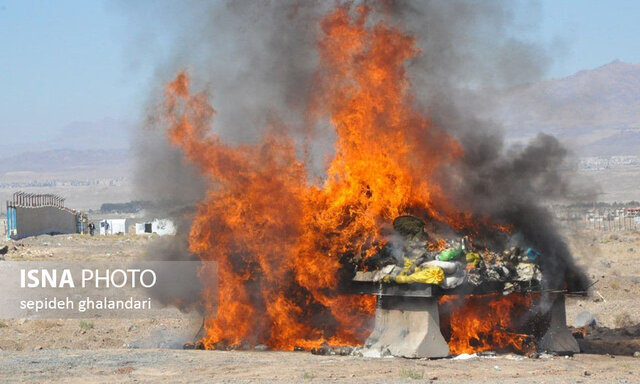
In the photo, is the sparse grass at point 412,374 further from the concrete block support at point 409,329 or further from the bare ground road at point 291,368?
the concrete block support at point 409,329

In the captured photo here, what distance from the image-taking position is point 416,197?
19656 mm

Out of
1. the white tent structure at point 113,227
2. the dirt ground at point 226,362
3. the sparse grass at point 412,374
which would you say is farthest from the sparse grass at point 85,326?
the white tent structure at point 113,227

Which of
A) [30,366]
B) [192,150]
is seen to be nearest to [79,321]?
[192,150]

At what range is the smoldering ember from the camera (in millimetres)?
18641

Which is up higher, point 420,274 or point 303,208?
point 303,208

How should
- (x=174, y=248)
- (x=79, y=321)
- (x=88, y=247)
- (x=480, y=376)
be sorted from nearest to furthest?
(x=480, y=376) → (x=174, y=248) → (x=79, y=321) → (x=88, y=247)

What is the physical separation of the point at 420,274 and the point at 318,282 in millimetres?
2372

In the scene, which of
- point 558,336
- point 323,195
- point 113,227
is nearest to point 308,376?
point 323,195

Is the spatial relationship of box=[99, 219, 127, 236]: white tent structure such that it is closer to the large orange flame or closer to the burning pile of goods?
the large orange flame

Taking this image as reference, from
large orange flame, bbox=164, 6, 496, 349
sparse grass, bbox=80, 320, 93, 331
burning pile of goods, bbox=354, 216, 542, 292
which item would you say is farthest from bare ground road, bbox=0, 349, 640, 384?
sparse grass, bbox=80, 320, 93, 331

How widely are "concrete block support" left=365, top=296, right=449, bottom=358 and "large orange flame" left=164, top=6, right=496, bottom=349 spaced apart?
1.16m

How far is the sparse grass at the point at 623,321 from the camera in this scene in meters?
24.2

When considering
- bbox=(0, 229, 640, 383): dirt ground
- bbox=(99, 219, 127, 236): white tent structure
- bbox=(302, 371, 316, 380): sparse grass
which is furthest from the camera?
bbox=(99, 219, 127, 236): white tent structure

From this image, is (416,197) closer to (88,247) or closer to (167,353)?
(167,353)
